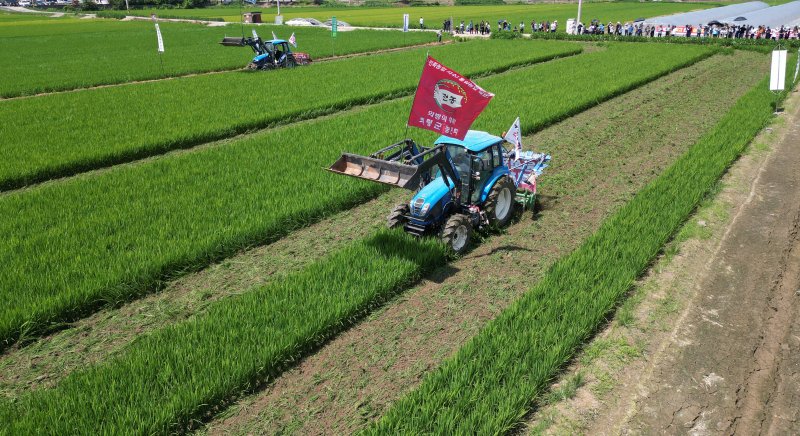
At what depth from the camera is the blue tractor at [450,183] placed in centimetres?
880

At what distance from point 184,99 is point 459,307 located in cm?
1805

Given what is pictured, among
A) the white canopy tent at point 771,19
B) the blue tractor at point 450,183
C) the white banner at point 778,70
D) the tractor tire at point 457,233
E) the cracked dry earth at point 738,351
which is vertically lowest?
the cracked dry earth at point 738,351

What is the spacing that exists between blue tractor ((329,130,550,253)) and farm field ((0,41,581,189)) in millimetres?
2035

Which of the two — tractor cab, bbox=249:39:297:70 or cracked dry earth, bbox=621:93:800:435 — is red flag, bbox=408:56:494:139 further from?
tractor cab, bbox=249:39:297:70

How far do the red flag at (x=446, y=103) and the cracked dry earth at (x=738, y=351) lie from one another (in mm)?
4184

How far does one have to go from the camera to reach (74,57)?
36.8m

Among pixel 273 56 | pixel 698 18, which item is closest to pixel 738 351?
pixel 273 56

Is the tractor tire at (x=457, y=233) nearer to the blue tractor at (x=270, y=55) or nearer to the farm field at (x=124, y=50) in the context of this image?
the farm field at (x=124, y=50)

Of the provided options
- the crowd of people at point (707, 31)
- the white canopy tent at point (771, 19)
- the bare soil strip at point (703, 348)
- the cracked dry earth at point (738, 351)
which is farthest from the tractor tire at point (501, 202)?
the white canopy tent at point (771, 19)

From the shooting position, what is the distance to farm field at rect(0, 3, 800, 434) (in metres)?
6.10

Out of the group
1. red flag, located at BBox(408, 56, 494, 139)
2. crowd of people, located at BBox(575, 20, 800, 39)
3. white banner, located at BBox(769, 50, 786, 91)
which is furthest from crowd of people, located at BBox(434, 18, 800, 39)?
red flag, located at BBox(408, 56, 494, 139)

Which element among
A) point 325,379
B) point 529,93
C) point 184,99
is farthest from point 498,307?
point 184,99

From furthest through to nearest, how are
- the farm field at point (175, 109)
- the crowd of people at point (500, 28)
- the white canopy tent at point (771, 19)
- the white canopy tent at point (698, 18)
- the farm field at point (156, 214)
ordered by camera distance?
the white canopy tent at point (698, 18) < the crowd of people at point (500, 28) < the white canopy tent at point (771, 19) < the farm field at point (175, 109) < the farm field at point (156, 214)

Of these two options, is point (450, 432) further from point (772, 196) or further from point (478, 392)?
point (772, 196)
